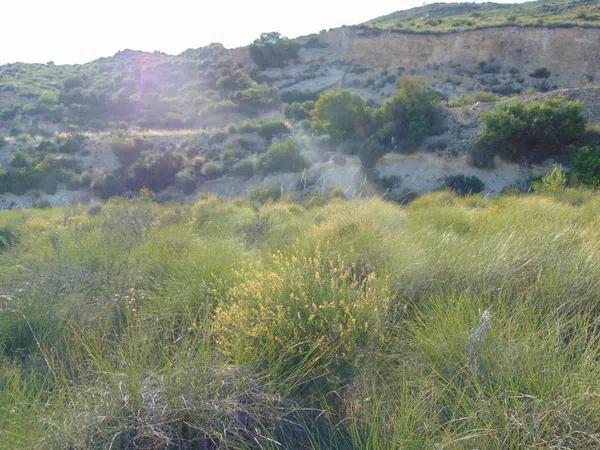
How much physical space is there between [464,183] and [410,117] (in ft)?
20.0

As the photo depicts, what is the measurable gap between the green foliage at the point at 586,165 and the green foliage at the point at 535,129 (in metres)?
1.50

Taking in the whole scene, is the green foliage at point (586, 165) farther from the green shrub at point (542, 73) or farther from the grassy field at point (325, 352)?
the green shrub at point (542, 73)

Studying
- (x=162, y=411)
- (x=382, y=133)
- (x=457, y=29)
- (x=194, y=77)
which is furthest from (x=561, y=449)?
(x=194, y=77)

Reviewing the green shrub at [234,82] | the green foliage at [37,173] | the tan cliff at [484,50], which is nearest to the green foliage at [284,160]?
the green foliage at [37,173]

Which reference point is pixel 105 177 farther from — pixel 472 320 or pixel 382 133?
pixel 472 320

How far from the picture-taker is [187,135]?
39000 mm

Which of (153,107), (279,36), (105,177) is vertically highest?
(279,36)

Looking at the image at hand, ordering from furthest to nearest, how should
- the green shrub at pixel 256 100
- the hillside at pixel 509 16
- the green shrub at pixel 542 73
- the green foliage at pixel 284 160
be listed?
the green shrub at pixel 256 100, the hillside at pixel 509 16, the green shrub at pixel 542 73, the green foliage at pixel 284 160

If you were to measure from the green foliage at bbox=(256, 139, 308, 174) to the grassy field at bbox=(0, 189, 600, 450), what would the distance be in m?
23.6

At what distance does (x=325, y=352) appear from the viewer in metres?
3.62

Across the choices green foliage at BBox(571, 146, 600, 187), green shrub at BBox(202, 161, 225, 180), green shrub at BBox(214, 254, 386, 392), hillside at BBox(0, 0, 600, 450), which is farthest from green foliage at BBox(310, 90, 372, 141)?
green shrub at BBox(214, 254, 386, 392)

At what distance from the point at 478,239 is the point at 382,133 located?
75.4 ft

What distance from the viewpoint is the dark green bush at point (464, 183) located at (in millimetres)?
22409

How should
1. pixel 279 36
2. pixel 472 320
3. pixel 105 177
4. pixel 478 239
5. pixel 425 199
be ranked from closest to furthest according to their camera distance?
pixel 472 320 → pixel 478 239 → pixel 425 199 → pixel 105 177 → pixel 279 36
